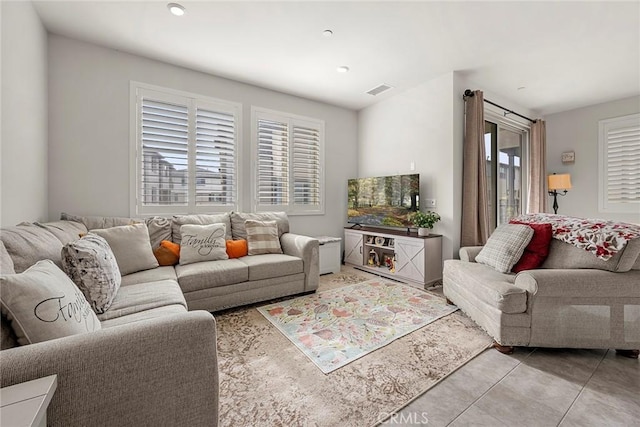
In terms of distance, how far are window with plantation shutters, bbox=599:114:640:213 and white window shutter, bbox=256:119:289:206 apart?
4993 mm

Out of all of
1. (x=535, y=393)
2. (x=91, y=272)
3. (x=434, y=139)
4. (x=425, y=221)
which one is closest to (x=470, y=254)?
(x=425, y=221)

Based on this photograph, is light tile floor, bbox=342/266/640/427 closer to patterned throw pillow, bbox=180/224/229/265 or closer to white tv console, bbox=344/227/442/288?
white tv console, bbox=344/227/442/288

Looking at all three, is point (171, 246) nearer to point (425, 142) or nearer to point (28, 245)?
point (28, 245)

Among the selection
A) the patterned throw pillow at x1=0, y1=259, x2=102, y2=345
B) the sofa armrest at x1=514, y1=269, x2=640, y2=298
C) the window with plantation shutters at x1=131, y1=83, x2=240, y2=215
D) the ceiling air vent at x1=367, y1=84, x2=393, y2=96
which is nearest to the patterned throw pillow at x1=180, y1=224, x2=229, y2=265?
the window with plantation shutters at x1=131, y1=83, x2=240, y2=215

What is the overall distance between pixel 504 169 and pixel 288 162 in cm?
350

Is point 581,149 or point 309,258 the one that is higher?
Answer: point 581,149

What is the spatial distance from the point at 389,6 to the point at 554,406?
289cm

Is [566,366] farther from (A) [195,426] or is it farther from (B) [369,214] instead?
(B) [369,214]

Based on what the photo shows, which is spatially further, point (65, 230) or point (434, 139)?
point (434, 139)

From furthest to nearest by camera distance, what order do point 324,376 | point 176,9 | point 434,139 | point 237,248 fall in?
point 434,139 → point 237,248 → point 176,9 → point 324,376

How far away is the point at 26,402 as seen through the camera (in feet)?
2.01

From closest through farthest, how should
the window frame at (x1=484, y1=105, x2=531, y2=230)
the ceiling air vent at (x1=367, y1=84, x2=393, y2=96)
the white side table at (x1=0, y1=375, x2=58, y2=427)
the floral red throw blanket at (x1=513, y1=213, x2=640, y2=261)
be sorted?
the white side table at (x1=0, y1=375, x2=58, y2=427)
the floral red throw blanket at (x1=513, y1=213, x2=640, y2=261)
the ceiling air vent at (x1=367, y1=84, x2=393, y2=96)
the window frame at (x1=484, y1=105, x2=531, y2=230)

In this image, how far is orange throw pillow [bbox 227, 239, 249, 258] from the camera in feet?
9.53

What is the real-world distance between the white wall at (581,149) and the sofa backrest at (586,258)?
3165mm
